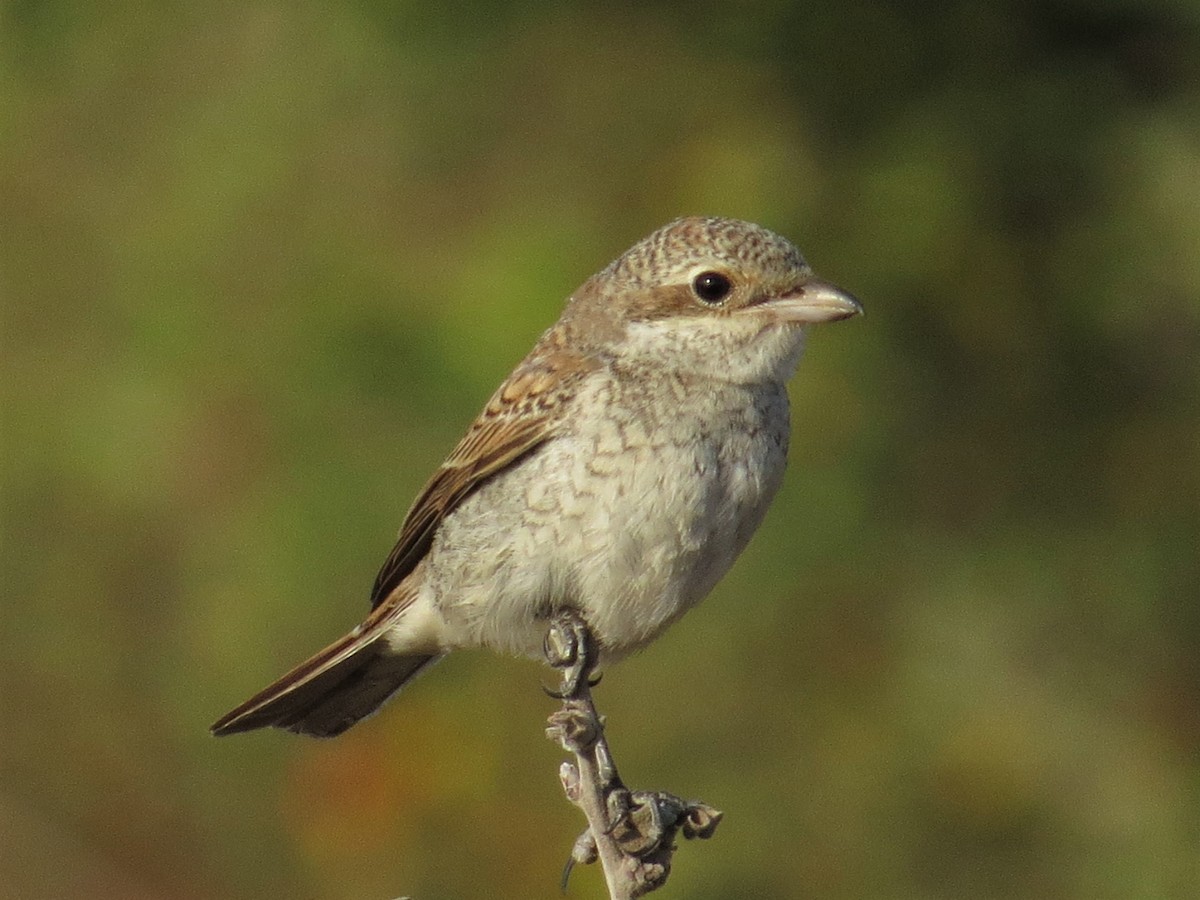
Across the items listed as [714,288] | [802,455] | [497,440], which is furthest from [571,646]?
[802,455]

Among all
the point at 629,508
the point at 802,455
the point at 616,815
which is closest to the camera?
the point at 616,815

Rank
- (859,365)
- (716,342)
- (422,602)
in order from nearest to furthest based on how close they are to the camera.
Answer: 1. (716,342)
2. (422,602)
3. (859,365)

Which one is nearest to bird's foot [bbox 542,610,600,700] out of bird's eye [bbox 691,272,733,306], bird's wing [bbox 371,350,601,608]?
bird's wing [bbox 371,350,601,608]

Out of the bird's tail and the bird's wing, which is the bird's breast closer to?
the bird's wing

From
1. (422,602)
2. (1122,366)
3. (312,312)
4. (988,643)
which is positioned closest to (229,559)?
(312,312)

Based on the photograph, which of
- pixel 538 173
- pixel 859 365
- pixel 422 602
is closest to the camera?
pixel 422 602

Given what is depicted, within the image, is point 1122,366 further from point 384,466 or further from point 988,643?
point 384,466

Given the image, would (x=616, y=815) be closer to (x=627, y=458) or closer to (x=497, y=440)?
(x=627, y=458)
